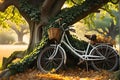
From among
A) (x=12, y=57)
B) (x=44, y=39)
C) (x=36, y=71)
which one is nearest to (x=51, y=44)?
(x=44, y=39)

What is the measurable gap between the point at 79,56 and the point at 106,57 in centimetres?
85

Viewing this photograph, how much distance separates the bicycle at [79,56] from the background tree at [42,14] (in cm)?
30

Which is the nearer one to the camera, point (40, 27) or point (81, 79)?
point (81, 79)

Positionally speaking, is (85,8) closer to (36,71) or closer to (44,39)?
(44,39)

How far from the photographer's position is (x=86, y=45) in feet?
34.9

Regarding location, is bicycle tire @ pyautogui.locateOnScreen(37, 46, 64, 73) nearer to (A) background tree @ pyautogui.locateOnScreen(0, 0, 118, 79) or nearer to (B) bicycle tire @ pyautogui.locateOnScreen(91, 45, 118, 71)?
(A) background tree @ pyautogui.locateOnScreen(0, 0, 118, 79)

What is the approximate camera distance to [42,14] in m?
11.7

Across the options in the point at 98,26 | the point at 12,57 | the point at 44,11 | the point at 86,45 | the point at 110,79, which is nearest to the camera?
the point at 110,79

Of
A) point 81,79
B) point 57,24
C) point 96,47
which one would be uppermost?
point 57,24

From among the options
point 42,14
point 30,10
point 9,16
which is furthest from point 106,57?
point 9,16

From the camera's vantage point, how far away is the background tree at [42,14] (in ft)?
33.3

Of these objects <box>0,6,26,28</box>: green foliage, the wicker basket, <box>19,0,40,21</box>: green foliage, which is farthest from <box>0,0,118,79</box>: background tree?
<box>0,6,26,28</box>: green foliage

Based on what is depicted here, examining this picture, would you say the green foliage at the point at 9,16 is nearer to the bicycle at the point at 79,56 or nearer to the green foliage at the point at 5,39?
the bicycle at the point at 79,56

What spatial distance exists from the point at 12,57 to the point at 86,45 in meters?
4.42
